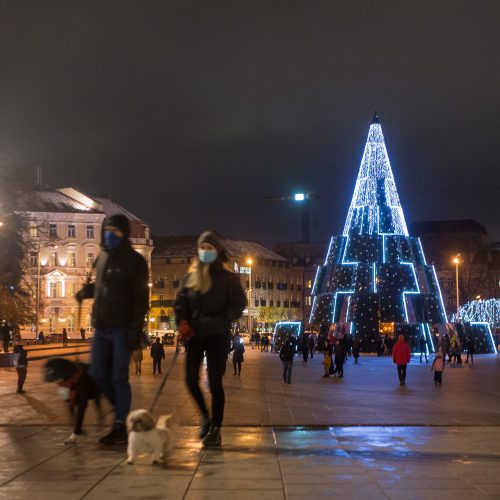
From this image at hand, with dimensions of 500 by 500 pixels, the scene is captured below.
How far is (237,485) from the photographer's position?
6.92 meters

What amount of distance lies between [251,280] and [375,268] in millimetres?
79912

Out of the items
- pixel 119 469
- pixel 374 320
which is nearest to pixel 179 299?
pixel 119 469

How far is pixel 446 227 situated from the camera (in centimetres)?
17388

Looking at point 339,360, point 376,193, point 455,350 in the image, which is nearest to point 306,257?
point 376,193

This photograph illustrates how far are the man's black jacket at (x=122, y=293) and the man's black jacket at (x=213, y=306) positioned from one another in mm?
356

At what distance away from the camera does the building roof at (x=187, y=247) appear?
14412 centimetres

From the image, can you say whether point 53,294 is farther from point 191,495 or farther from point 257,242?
point 191,495

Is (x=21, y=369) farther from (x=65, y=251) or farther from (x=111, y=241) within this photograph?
(x=65, y=251)

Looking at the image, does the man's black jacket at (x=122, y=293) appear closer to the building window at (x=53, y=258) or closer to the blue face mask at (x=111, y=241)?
the blue face mask at (x=111, y=241)

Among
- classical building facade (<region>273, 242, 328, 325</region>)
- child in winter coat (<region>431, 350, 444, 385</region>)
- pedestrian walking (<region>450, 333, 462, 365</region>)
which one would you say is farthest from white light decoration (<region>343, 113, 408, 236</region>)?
classical building facade (<region>273, 242, 328, 325</region>)

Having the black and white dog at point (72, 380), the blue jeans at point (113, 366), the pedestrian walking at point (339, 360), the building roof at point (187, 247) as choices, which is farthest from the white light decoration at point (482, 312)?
the blue jeans at point (113, 366)

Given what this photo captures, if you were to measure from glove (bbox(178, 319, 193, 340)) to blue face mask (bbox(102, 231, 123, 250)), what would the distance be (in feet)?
3.08

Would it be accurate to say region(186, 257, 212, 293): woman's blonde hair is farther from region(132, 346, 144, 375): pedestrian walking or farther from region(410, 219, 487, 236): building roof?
region(410, 219, 487, 236): building roof

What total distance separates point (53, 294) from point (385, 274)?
62846mm
